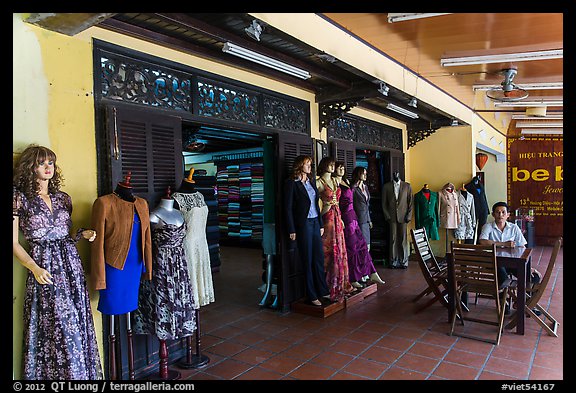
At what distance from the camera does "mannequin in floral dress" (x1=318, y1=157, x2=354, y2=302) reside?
516 centimetres

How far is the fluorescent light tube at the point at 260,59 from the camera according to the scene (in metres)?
3.56

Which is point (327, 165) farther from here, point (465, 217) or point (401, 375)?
point (465, 217)

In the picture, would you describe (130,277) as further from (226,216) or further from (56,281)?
(226,216)

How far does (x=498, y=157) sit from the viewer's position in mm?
11555

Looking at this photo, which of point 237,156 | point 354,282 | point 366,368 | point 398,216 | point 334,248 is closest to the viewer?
point 366,368

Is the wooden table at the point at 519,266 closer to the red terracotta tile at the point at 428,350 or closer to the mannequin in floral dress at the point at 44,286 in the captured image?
the red terracotta tile at the point at 428,350

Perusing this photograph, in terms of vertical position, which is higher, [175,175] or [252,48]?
[252,48]

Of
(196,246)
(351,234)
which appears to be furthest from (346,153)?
(196,246)

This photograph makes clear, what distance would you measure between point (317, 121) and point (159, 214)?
3.05m

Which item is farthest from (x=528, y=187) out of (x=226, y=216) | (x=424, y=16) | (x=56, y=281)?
(x=56, y=281)

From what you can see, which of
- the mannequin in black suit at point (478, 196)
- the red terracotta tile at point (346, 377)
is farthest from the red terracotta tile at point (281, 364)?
the mannequin in black suit at point (478, 196)

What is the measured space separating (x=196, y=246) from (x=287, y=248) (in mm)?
1657

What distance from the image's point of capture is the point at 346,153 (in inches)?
249

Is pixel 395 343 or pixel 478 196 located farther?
pixel 478 196
